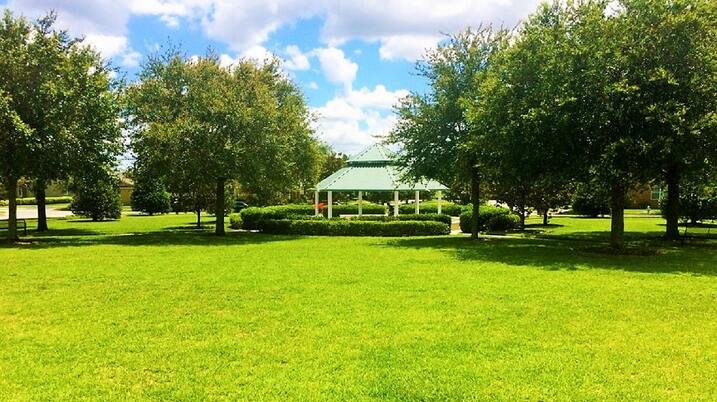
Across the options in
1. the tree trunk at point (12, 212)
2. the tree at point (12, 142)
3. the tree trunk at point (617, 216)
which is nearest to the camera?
the tree trunk at point (617, 216)

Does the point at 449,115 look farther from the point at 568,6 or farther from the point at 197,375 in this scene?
the point at 197,375

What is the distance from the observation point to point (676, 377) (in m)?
5.50

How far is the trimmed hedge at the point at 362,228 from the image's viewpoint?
25312 millimetres

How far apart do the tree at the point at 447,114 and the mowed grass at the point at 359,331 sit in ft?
Answer: 28.1

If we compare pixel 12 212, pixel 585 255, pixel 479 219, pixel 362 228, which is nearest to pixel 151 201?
pixel 12 212

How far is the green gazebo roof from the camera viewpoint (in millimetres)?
31312

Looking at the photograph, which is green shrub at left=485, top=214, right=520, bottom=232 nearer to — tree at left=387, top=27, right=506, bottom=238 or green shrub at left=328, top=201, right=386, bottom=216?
tree at left=387, top=27, right=506, bottom=238

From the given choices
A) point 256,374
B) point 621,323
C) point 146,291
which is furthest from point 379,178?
point 256,374

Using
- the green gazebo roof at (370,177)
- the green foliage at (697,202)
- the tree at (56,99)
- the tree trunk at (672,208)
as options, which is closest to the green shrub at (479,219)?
the green gazebo roof at (370,177)

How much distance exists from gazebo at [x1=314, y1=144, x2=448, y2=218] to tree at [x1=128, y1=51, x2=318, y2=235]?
558 cm

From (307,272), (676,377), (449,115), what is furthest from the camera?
(449,115)

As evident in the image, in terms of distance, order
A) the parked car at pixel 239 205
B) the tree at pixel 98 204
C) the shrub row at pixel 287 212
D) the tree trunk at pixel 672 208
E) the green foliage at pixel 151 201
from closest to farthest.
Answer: the tree trunk at pixel 672 208 < the shrub row at pixel 287 212 < the tree at pixel 98 204 < the green foliage at pixel 151 201 < the parked car at pixel 239 205

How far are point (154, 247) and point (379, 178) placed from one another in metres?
16.0

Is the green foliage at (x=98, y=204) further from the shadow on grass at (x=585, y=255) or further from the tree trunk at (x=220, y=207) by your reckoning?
the shadow on grass at (x=585, y=255)
